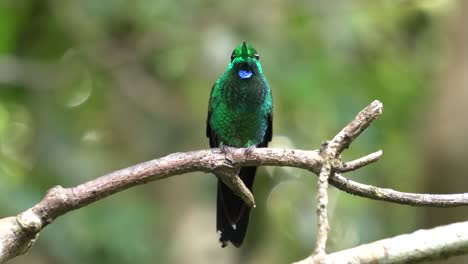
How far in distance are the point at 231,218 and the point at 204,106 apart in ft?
9.57

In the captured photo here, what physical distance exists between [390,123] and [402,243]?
14.2ft

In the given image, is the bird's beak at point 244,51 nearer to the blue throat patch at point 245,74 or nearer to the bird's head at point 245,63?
the bird's head at point 245,63

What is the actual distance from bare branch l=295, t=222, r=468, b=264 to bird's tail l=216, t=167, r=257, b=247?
126 centimetres

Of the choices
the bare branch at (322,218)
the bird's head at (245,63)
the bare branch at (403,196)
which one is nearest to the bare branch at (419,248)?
the bare branch at (403,196)

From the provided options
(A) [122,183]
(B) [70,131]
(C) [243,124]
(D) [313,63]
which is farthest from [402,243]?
(B) [70,131]

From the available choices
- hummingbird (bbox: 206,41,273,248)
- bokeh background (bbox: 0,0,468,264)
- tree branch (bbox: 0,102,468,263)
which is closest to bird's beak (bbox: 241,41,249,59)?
hummingbird (bbox: 206,41,273,248)

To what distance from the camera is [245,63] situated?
470cm

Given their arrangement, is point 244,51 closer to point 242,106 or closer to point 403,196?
point 242,106

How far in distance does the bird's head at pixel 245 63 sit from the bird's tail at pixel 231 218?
2.26 ft

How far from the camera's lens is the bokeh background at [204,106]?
19.7ft

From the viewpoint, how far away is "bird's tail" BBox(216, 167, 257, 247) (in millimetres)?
4066

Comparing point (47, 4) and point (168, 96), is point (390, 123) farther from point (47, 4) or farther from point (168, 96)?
point (47, 4)

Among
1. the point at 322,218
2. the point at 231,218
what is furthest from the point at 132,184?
the point at 231,218

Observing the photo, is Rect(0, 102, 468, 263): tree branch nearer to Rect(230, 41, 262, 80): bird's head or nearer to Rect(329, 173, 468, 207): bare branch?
Rect(329, 173, 468, 207): bare branch
